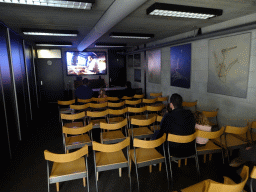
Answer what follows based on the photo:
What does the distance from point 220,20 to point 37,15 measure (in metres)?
4.32

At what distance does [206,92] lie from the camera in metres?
5.04

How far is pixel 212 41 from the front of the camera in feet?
15.4

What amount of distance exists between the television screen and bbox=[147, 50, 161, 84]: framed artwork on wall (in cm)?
359

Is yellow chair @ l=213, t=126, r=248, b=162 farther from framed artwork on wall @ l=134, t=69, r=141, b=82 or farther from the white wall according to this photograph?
framed artwork on wall @ l=134, t=69, r=141, b=82

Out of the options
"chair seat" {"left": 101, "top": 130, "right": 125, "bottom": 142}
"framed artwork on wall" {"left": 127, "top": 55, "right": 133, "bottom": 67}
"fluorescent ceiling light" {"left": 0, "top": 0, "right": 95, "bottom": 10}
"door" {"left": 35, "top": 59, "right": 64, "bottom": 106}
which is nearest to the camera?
"fluorescent ceiling light" {"left": 0, "top": 0, "right": 95, "bottom": 10}

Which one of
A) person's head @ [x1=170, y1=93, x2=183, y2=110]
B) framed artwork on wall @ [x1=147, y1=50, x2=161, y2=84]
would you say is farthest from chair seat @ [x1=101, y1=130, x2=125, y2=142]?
framed artwork on wall @ [x1=147, y1=50, x2=161, y2=84]

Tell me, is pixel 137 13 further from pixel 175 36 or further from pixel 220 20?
pixel 175 36

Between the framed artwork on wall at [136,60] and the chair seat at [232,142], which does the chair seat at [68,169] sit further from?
the framed artwork on wall at [136,60]

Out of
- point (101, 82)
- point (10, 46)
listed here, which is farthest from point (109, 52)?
point (10, 46)

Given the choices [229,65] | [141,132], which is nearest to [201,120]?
[141,132]

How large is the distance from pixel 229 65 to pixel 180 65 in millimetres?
2020

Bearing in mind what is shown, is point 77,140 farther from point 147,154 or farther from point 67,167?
point 147,154

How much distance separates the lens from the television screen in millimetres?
10125

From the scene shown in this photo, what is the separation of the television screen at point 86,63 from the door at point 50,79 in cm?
63
